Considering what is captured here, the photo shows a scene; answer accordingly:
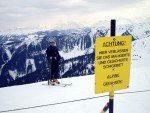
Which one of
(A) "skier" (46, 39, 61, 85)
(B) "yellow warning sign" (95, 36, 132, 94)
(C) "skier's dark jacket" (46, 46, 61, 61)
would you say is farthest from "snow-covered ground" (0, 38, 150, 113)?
(B) "yellow warning sign" (95, 36, 132, 94)

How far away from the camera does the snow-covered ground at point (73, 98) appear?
9.31m

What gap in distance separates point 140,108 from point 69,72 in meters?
141

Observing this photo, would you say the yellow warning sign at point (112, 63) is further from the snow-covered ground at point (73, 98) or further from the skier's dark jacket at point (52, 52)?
the skier's dark jacket at point (52, 52)

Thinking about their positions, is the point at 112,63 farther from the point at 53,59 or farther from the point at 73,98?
the point at 53,59

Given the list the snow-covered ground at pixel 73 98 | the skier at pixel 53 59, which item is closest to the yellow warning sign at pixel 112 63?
the snow-covered ground at pixel 73 98

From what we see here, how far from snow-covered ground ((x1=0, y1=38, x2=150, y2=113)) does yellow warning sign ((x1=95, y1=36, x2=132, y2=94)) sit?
4.17 metres

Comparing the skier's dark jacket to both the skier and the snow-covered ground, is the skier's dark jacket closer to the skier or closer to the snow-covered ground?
the skier

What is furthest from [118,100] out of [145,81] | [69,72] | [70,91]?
[69,72]

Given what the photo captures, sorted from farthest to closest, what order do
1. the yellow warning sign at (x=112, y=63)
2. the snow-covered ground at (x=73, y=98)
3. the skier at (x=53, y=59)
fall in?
1. the skier at (x=53, y=59)
2. the snow-covered ground at (x=73, y=98)
3. the yellow warning sign at (x=112, y=63)

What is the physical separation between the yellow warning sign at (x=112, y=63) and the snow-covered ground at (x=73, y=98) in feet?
13.7

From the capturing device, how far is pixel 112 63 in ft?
15.6

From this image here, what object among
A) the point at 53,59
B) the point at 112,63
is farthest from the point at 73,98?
the point at 112,63

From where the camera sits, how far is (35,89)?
1337 centimetres

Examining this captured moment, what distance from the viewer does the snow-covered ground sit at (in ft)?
30.6
